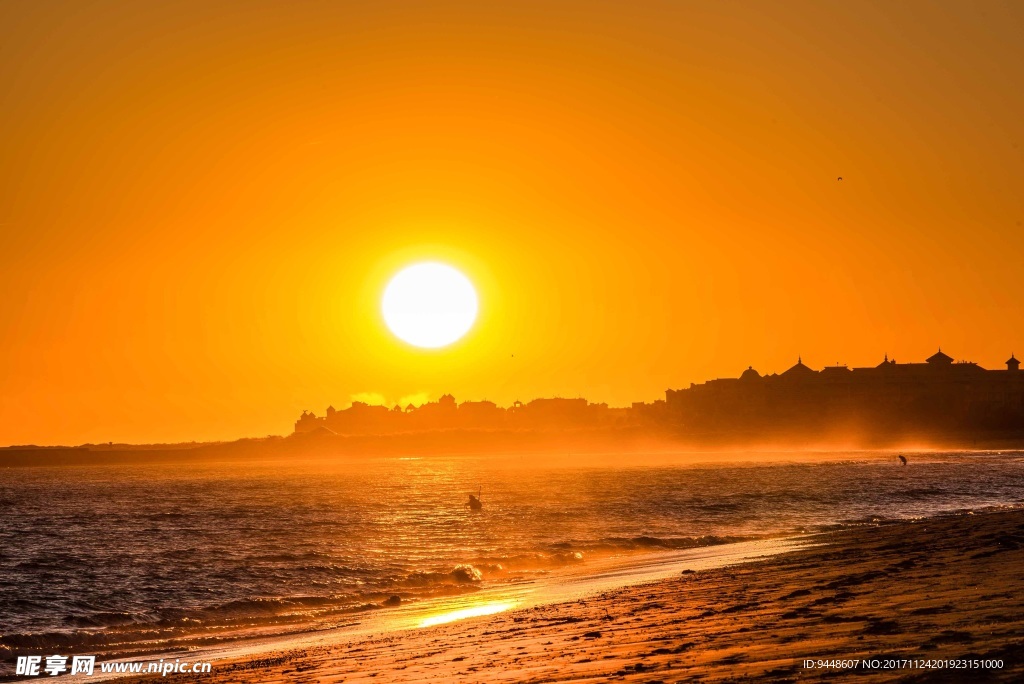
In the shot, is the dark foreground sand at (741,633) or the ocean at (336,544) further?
the ocean at (336,544)

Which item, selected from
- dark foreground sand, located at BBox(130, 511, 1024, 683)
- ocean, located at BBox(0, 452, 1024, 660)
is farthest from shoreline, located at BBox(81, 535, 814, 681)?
dark foreground sand, located at BBox(130, 511, 1024, 683)

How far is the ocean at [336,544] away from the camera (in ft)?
92.7

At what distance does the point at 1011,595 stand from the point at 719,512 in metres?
50.1

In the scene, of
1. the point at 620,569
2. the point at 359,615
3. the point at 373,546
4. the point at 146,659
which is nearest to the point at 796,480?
the point at 373,546

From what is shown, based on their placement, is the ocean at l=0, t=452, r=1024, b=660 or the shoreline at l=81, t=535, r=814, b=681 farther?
the ocean at l=0, t=452, r=1024, b=660

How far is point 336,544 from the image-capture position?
52531 mm

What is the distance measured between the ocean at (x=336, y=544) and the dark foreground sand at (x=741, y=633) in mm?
7041

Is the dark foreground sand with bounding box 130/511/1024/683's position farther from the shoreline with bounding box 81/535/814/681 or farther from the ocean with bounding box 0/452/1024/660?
the ocean with bounding box 0/452/1024/660

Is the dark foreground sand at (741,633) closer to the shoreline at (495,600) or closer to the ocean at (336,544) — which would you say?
the shoreline at (495,600)

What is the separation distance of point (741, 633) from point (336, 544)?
40732 millimetres

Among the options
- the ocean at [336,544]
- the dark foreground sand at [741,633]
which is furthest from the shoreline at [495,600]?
the dark foreground sand at [741,633]

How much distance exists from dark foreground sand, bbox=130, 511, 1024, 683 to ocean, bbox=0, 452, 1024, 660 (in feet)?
23.1

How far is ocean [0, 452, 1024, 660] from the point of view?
28.3 meters

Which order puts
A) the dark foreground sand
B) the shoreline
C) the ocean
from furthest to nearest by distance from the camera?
the ocean < the shoreline < the dark foreground sand
